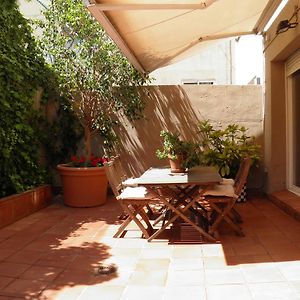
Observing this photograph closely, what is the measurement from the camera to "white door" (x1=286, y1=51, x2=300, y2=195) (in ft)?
21.1

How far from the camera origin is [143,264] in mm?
3598

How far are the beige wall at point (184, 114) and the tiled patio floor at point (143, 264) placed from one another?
247 cm

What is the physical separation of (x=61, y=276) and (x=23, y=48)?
4316mm

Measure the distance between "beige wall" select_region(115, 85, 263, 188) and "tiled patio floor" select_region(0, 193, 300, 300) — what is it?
247cm

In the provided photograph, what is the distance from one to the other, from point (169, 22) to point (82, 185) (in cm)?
323

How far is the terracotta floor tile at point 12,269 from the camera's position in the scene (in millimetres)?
3373

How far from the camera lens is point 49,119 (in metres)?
7.36

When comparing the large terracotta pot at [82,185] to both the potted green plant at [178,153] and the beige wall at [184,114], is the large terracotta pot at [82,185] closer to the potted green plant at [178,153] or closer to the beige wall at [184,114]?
the beige wall at [184,114]

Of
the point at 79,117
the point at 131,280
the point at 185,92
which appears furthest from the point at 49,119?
the point at 131,280

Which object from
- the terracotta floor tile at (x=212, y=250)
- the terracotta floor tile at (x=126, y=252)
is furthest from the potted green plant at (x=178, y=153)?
the terracotta floor tile at (x=126, y=252)

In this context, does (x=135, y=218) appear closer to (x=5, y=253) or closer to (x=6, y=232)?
(x=5, y=253)

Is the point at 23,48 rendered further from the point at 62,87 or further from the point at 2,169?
the point at 2,169

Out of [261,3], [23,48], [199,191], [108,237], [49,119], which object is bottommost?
[108,237]

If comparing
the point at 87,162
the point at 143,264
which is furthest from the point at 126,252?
the point at 87,162
